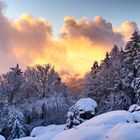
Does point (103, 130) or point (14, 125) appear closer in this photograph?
point (103, 130)

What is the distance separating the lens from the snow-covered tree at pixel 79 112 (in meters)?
28.3

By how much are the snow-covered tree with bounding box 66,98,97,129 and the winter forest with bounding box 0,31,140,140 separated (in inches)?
354

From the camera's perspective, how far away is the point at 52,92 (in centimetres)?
4759

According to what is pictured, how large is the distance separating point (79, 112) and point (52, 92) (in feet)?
59.8

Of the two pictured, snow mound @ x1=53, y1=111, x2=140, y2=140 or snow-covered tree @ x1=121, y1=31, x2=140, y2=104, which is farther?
snow-covered tree @ x1=121, y1=31, x2=140, y2=104

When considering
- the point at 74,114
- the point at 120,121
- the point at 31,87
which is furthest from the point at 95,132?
the point at 31,87

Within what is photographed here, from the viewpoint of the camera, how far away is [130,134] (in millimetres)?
10305

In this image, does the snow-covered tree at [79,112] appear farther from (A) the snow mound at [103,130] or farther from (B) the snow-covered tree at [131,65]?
(A) the snow mound at [103,130]

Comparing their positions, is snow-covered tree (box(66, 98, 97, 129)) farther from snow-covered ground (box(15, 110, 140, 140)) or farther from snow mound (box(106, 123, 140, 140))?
snow mound (box(106, 123, 140, 140))

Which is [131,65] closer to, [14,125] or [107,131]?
[14,125]

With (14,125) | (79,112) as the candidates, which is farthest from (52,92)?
(79,112)

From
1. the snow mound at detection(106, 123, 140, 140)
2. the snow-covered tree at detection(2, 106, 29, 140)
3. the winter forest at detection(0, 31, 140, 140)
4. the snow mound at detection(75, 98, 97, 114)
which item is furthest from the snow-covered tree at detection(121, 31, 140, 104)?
the snow mound at detection(106, 123, 140, 140)

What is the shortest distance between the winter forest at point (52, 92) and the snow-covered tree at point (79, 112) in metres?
8.99

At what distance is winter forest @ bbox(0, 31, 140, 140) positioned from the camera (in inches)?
1618
